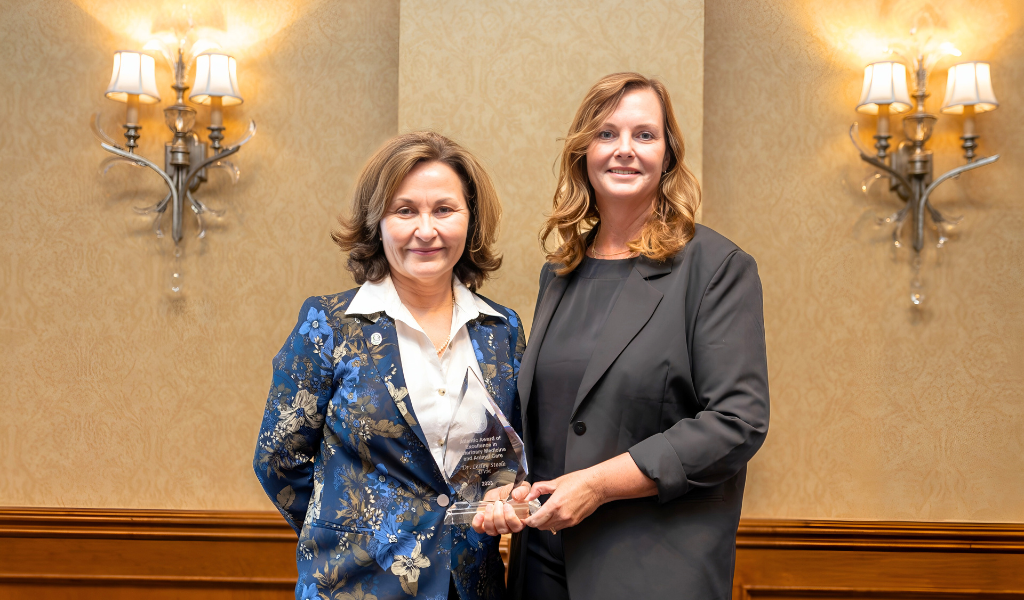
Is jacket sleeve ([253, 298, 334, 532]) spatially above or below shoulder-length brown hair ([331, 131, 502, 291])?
below

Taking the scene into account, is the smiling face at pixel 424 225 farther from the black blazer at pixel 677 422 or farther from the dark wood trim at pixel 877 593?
the dark wood trim at pixel 877 593

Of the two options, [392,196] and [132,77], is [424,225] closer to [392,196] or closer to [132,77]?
Result: [392,196]

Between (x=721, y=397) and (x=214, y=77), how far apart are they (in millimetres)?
2112

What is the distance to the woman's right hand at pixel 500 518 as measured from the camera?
4.27 ft

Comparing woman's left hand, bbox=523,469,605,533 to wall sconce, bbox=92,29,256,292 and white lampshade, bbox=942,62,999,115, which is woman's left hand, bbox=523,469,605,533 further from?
white lampshade, bbox=942,62,999,115

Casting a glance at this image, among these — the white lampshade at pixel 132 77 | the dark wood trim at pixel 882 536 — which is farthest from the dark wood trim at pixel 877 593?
the white lampshade at pixel 132 77

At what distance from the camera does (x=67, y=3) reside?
8.95 feet

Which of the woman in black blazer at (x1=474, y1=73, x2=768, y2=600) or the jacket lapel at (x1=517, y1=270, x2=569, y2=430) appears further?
the jacket lapel at (x1=517, y1=270, x2=569, y2=430)

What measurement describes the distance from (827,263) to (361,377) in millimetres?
1899

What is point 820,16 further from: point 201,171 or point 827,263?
point 201,171

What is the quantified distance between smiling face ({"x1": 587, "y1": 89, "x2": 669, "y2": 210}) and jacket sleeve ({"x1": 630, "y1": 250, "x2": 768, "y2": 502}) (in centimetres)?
26

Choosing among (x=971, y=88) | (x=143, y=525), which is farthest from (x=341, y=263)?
(x=971, y=88)

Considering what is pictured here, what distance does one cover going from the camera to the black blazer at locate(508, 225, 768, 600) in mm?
1277

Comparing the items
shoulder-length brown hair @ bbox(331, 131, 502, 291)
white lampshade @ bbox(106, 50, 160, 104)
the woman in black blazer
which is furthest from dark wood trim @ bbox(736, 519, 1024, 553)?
white lampshade @ bbox(106, 50, 160, 104)
